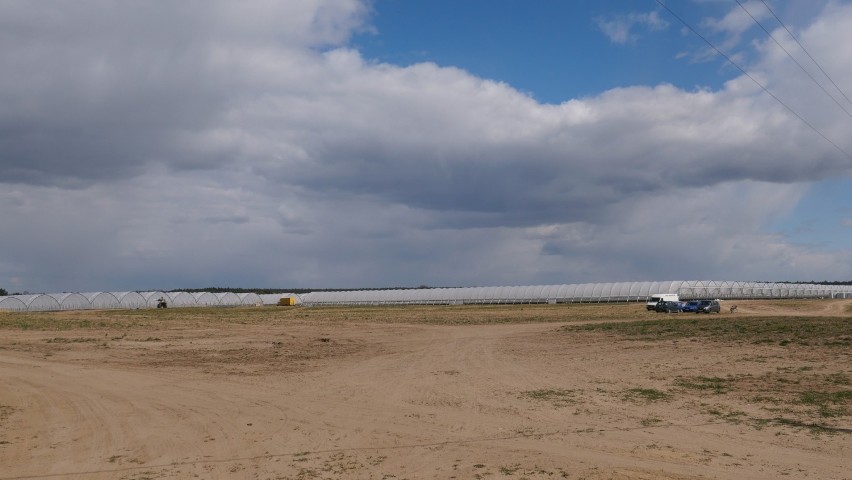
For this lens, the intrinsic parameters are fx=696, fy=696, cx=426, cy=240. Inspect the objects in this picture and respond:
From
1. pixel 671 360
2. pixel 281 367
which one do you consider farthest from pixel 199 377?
pixel 671 360

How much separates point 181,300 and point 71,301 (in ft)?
79.1

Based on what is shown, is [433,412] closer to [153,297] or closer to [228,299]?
[153,297]

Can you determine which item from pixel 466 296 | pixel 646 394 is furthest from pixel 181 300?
pixel 646 394

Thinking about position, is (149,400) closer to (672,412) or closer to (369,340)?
(672,412)

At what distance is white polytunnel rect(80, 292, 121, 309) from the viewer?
132m

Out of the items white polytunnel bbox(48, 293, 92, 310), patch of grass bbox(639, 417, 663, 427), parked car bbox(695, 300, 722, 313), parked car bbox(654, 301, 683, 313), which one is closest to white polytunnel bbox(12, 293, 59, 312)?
white polytunnel bbox(48, 293, 92, 310)

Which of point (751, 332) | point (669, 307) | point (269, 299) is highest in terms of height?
point (669, 307)

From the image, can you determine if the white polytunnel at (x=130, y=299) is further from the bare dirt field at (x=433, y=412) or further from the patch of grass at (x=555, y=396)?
the patch of grass at (x=555, y=396)

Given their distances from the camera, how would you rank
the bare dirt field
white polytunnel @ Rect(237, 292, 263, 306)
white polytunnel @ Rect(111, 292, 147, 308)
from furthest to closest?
white polytunnel @ Rect(237, 292, 263, 306)
white polytunnel @ Rect(111, 292, 147, 308)
the bare dirt field

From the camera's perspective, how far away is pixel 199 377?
27812 mm

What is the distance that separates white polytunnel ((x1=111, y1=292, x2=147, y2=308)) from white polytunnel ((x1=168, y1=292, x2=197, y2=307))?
636cm

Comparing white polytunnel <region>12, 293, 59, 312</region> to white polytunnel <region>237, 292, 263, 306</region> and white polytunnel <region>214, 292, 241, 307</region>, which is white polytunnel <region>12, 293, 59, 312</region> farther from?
white polytunnel <region>237, 292, 263, 306</region>

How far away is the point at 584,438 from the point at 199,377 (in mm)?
17356

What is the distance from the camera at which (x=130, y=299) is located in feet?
450
